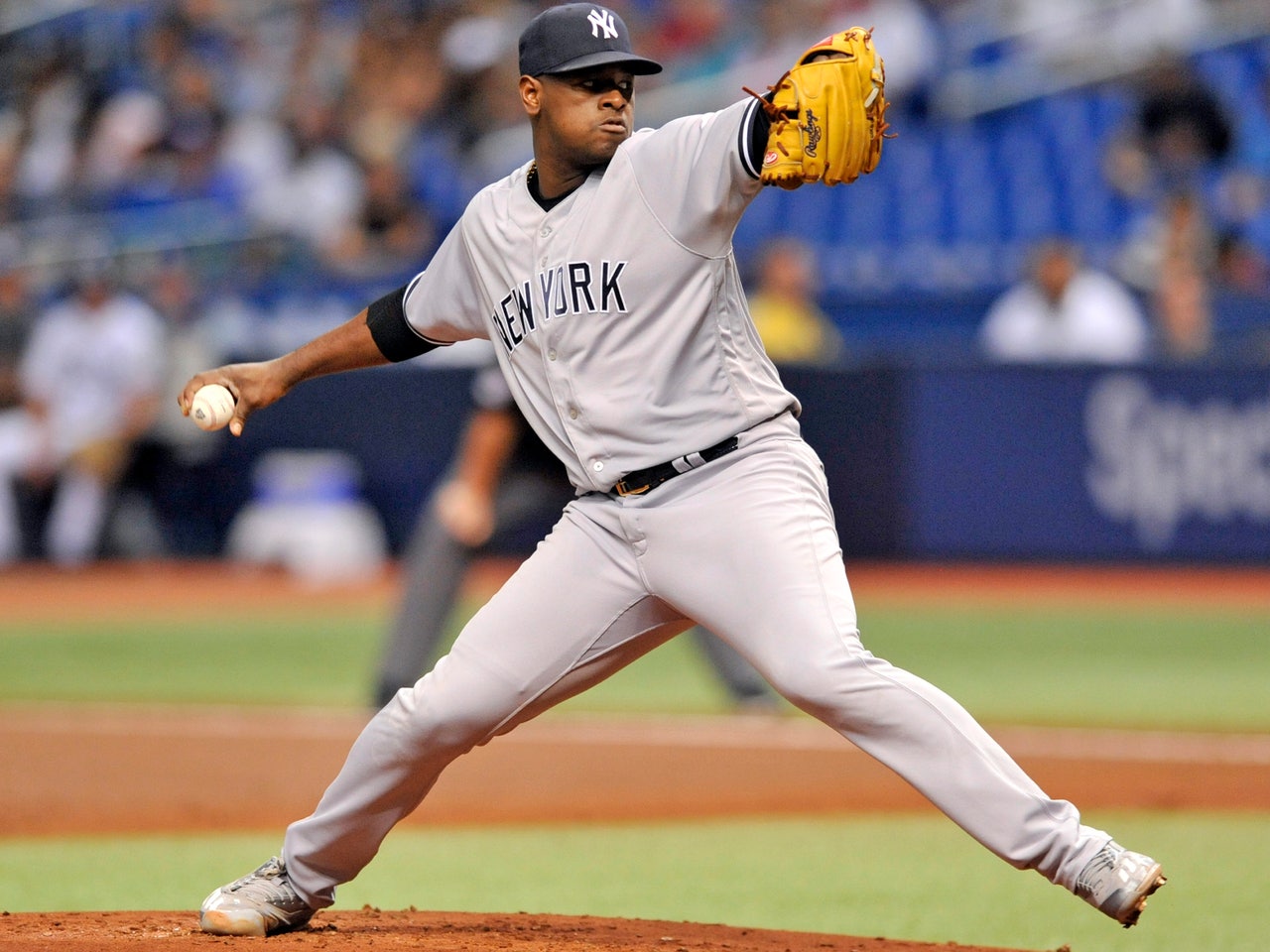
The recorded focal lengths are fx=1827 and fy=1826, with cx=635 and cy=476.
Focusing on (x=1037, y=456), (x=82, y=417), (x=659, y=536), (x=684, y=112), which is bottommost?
(x=1037, y=456)

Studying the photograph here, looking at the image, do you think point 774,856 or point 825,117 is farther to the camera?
point 774,856

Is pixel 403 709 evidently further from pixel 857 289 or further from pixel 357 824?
pixel 857 289

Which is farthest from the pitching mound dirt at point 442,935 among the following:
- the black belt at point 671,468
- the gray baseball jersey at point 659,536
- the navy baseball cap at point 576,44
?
the navy baseball cap at point 576,44

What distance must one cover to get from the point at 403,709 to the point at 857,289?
10758mm

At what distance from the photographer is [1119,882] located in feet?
11.2

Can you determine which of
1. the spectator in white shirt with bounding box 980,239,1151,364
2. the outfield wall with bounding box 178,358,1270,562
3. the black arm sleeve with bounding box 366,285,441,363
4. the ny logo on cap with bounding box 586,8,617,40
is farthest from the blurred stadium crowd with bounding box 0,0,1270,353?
the ny logo on cap with bounding box 586,8,617,40

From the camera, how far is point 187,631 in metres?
11.4

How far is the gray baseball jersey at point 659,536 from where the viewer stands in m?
3.55

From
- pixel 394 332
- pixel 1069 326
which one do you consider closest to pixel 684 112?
pixel 1069 326

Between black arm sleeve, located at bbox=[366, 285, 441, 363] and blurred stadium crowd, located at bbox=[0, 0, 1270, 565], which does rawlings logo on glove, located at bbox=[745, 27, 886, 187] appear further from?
blurred stadium crowd, located at bbox=[0, 0, 1270, 565]

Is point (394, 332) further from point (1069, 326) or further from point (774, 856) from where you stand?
point (1069, 326)

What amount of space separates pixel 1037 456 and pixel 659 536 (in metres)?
9.35

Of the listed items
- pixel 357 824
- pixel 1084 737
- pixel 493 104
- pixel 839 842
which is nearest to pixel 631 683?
pixel 1084 737

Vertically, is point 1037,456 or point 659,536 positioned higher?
point 659,536
